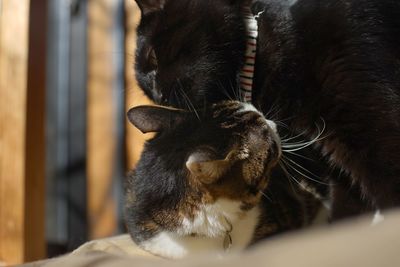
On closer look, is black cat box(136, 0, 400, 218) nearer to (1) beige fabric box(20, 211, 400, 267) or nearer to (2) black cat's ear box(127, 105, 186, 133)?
(2) black cat's ear box(127, 105, 186, 133)

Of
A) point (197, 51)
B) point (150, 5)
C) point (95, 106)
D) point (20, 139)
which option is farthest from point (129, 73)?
point (197, 51)

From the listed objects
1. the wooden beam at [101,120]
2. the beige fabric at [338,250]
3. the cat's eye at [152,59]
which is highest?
the beige fabric at [338,250]

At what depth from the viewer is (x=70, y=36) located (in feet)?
9.09

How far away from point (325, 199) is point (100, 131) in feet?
4.34

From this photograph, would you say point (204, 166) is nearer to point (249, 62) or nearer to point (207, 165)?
point (207, 165)

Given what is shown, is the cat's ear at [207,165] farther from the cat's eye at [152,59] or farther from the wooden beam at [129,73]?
the wooden beam at [129,73]

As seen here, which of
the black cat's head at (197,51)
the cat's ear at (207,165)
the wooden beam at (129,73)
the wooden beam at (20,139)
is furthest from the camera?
the wooden beam at (129,73)

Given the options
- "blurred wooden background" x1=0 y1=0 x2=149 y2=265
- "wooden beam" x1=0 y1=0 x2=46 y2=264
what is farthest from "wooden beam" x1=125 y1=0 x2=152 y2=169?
"wooden beam" x1=0 y1=0 x2=46 y2=264

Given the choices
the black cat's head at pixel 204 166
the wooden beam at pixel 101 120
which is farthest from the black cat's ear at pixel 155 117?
the wooden beam at pixel 101 120

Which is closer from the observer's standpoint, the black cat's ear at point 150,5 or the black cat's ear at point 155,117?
the black cat's ear at point 155,117

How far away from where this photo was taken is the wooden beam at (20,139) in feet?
7.00

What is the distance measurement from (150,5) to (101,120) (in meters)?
1.19

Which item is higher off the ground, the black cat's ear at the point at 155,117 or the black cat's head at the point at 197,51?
the black cat's head at the point at 197,51

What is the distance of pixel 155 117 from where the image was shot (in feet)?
4.81
